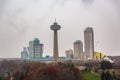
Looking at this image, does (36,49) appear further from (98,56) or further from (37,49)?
(98,56)

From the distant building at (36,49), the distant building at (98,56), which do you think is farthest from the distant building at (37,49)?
the distant building at (98,56)

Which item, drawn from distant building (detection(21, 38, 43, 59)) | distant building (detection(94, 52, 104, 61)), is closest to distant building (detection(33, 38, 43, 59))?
distant building (detection(21, 38, 43, 59))

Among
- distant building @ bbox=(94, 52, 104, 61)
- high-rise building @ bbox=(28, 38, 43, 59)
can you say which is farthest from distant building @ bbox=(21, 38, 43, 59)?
distant building @ bbox=(94, 52, 104, 61)

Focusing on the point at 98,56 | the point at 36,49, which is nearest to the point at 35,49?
the point at 36,49

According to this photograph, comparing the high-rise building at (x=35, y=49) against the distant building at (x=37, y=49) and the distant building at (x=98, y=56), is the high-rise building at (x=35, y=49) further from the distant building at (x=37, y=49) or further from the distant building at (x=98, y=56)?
the distant building at (x=98, y=56)

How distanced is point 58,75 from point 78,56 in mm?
149530

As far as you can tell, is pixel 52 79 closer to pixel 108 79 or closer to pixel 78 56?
pixel 108 79

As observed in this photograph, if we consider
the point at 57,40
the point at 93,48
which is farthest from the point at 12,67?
the point at 93,48

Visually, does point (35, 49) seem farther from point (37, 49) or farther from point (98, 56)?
point (98, 56)

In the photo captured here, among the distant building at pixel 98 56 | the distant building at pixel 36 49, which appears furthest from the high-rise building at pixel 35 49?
the distant building at pixel 98 56

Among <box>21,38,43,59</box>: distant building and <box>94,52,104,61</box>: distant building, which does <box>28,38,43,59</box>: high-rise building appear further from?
<box>94,52,104,61</box>: distant building

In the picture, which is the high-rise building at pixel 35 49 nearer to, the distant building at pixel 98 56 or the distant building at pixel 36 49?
the distant building at pixel 36 49

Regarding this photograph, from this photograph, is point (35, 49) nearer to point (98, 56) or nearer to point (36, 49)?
point (36, 49)

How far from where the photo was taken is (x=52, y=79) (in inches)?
1153
